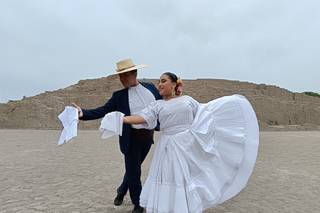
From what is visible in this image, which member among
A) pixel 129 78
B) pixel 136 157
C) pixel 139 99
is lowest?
pixel 136 157

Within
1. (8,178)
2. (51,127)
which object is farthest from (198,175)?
(51,127)

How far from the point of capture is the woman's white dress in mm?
5398

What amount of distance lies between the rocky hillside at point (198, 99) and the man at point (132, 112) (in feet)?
91.7

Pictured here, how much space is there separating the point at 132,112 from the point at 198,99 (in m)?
36.3

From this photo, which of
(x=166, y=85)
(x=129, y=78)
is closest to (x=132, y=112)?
(x=129, y=78)

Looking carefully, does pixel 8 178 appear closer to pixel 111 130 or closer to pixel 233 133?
pixel 111 130

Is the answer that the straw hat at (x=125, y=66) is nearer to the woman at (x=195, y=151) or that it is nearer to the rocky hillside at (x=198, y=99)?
the woman at (x=195, y=151)

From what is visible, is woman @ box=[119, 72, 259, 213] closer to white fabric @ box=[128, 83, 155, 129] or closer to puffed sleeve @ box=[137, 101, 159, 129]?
puffed sleeve @ box=[137, 101, 159, 129]

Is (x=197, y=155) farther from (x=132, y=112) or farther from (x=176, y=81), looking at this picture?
(x=132, y=112)

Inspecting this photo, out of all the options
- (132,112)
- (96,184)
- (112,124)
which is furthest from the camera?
(96,184)

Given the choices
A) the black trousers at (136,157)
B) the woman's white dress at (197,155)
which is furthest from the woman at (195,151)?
the black trousers at (136,157)

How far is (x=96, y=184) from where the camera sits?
372 inches

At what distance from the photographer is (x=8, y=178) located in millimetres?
10297

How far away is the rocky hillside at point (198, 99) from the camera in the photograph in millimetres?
38719
